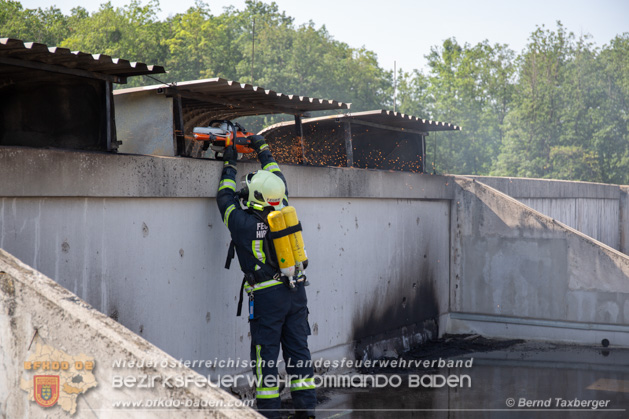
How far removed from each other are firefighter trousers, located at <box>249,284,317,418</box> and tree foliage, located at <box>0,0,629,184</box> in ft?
99.6

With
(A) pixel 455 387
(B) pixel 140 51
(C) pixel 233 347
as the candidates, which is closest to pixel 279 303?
(C) pixel 233 347

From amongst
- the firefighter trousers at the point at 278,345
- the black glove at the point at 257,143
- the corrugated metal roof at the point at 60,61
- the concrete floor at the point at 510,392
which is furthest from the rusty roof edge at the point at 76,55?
the concrete floor at the point at 510,392

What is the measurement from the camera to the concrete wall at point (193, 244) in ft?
14.5

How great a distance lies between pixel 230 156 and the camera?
5773 millimetres

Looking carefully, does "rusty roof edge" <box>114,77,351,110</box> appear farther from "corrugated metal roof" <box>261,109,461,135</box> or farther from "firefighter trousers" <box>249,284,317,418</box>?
"firefighter trousers" <box>249,284,317,418</box>

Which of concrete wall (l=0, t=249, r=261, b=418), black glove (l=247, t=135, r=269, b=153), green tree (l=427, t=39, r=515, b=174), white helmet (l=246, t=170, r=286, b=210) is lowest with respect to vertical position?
concrete wall (l=0, t=249, r=261, b=418)

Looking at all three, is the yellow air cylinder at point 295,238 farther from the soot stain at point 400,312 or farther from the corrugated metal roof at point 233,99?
the soot stain at point 400,312

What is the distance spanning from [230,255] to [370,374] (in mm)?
2919

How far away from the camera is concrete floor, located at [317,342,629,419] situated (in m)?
6.16

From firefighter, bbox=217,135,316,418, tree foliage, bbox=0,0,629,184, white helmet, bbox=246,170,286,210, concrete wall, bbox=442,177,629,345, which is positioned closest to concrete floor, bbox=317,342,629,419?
concrete wall, bbox=442,177,629,345

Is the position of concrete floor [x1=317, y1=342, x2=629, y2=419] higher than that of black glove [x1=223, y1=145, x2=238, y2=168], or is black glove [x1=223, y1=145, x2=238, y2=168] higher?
black glove [x1=223, y1=145, x2=238, y2=168]

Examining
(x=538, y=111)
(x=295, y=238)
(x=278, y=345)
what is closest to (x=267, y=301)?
(x=278, y=345)

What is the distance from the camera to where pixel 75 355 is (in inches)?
128

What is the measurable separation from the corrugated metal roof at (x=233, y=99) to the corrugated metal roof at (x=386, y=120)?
1095 millimetres
